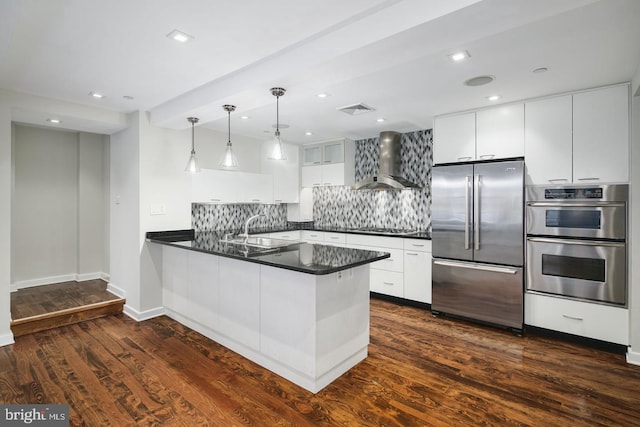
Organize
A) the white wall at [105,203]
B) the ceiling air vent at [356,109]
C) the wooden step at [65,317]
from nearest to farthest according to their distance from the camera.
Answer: the wooden step at [65,317] → the ceiling air vent at [356,109] → the white wall at [105,203]

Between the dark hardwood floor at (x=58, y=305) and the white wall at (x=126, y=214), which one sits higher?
the white wall at (x=126, y=214)

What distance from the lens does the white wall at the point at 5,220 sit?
3.16 metres

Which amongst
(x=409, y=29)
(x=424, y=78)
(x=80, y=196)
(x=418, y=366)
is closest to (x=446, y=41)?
(x=409, y=29)

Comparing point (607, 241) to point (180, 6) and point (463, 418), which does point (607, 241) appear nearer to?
point (463, 418)

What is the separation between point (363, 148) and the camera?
5.47m

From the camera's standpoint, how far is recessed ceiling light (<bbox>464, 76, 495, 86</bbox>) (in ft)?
9.20

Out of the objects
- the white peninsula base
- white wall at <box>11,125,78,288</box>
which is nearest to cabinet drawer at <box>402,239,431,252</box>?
the white peninsula base

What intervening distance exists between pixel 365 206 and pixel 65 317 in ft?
13.6

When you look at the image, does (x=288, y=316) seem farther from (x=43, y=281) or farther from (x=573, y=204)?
(x=43, y=281)

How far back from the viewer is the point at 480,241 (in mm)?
3656

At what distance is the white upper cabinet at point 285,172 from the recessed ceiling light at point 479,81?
124 inches

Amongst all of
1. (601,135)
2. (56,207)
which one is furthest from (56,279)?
(601,135)

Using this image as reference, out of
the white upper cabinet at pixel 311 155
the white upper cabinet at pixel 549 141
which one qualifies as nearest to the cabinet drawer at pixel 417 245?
the white upper cabinet at pixel 549 141

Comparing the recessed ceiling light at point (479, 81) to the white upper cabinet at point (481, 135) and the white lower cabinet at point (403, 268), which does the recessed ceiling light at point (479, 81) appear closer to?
the white upper cabinet at point (481, 135)
